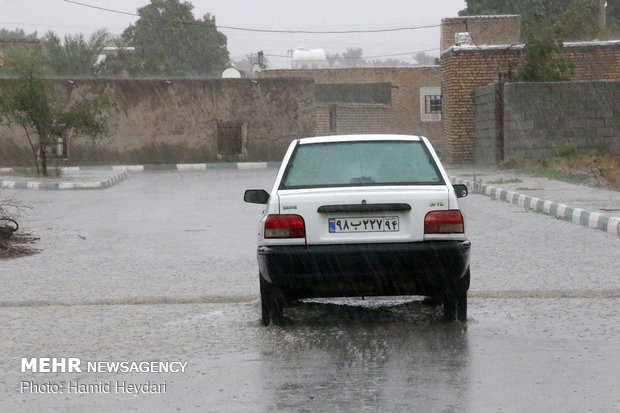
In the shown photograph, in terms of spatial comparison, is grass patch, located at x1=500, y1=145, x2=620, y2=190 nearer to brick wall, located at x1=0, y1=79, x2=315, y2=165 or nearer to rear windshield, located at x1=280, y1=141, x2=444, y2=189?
rear windshield, located at x1=280, y1=141, x2=444, y2=189

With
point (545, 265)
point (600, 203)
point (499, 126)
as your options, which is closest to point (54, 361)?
point (545, 265)

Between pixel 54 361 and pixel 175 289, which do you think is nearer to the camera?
pixel 54 361

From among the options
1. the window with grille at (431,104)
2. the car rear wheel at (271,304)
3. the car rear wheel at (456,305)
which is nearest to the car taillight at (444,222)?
the car rear wheel at (456,305)

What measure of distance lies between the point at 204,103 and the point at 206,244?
29307mm

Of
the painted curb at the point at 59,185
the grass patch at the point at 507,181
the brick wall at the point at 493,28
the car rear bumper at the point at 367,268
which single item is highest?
the brick wall at the point at 493,28

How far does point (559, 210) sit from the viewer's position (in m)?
16.5

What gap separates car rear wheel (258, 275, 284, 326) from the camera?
294 inches

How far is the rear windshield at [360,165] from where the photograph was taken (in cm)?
775

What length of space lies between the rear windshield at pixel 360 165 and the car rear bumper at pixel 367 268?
2.03 ft

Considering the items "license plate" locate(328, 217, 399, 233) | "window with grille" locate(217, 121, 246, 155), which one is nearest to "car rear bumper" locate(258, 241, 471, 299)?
"license plate" locate(328, 217, 399, 233)

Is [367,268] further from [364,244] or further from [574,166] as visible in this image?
[574,166]

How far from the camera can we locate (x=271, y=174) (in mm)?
33906

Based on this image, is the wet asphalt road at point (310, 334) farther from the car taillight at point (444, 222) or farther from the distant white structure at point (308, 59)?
the distant white structure at point (308, 59)

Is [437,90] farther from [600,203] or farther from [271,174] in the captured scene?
[600,203]
